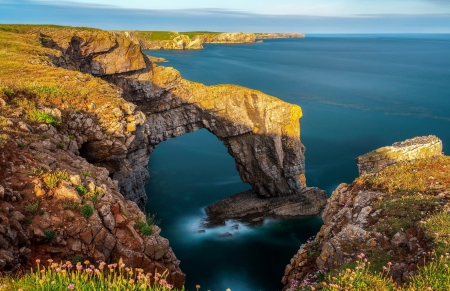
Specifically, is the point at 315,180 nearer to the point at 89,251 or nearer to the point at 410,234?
the point at 410,234

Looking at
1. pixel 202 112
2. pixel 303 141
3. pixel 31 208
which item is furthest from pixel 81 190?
pixel 303 141

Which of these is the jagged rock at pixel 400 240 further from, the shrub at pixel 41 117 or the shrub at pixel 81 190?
the shrub at pixel 41 117

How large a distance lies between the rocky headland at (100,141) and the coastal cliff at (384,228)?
16.2ft

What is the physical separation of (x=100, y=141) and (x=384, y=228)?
484 inches

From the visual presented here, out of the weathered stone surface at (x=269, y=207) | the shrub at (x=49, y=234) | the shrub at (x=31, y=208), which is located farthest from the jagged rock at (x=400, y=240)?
the weathered stone surface at (x=269, y=207)

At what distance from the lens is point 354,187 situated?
644 inches

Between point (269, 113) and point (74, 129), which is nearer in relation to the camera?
point (74, 129)

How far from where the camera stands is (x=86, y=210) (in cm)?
1020

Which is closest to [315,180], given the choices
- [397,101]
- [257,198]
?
[257,198]

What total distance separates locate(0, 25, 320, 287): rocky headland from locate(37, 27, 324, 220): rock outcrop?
0.10m

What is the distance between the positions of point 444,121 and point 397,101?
52.6 ft

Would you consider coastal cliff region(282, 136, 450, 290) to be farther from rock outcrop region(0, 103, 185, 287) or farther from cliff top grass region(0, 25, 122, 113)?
cliff top grass region(0, 25, 122, 113)

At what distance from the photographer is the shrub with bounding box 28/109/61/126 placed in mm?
14547

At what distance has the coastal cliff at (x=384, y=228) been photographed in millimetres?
9625
